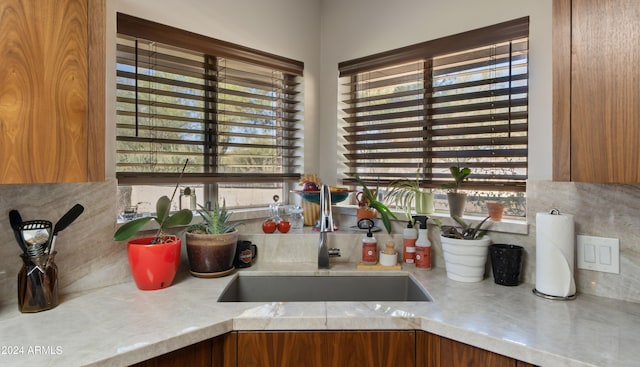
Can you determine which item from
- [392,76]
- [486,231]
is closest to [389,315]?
[486,231]

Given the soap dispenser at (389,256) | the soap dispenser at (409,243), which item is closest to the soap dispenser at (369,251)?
the soap dispenser at (389,256)

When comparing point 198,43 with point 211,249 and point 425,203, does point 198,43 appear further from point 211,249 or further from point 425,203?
point 425,203

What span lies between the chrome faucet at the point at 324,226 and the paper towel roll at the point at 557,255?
856 millimetres

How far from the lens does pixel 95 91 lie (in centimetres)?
113

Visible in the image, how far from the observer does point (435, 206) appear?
189cm

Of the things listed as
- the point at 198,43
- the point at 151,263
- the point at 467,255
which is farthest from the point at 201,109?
the point at 467,255

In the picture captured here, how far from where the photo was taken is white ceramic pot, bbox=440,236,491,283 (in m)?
1.51

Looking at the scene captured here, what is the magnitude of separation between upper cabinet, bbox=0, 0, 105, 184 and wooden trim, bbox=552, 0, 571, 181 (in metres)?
1.43

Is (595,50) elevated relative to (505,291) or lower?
elevated

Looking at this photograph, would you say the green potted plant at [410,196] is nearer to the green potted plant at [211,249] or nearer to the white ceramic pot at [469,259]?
the white ceramic pot at [469,259]

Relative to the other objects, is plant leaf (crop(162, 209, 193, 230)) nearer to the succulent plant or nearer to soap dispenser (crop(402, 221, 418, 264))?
the succulent plant

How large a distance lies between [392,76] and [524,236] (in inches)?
41.8

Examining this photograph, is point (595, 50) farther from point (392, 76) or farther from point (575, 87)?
point (392, 76)

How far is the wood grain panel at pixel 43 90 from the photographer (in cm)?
96
